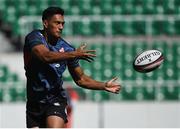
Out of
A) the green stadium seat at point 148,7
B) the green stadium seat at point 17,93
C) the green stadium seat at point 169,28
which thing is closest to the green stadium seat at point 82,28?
the green stadium seat at point 148,7

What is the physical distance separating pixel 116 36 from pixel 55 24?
7743 mm

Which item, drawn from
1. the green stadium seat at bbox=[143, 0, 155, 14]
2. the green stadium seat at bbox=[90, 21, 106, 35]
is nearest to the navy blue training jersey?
the green stadium seat at bbox=[90, 21, 106, 35]

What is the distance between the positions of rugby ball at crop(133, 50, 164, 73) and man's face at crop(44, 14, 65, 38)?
49.0 inches

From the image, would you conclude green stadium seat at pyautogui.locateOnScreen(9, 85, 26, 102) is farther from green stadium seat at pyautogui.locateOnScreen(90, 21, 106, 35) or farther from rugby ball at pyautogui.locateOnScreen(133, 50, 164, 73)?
rugby ball at pyautogui.locateOnScreen(133, 50, 164, 73)

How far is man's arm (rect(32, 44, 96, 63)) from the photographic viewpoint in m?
5.53

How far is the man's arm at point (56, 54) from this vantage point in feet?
18.1

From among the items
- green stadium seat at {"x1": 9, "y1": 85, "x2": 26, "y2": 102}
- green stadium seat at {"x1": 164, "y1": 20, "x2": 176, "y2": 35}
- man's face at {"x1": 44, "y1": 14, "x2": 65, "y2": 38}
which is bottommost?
green stadium seat at {"x1": 9, "y1": 85, "x2": 26, "y2": 102}

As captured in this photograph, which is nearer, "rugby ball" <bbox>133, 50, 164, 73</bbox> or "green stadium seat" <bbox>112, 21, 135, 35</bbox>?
"rugby ball" <bbox>133, 50, 164, 73</bbox>

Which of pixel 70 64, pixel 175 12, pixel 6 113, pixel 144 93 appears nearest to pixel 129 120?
pixel 144 93

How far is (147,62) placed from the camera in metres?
6.93

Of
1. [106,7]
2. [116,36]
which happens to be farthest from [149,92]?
[106,7]

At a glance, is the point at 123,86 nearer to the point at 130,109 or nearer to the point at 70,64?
the point at 130,109

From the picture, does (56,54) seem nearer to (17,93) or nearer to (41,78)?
(41,78)

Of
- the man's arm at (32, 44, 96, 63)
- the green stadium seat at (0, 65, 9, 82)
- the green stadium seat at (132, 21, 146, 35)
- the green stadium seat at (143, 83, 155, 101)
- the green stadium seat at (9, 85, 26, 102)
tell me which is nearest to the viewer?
the man's arm at (32, 44, 96, 63)
